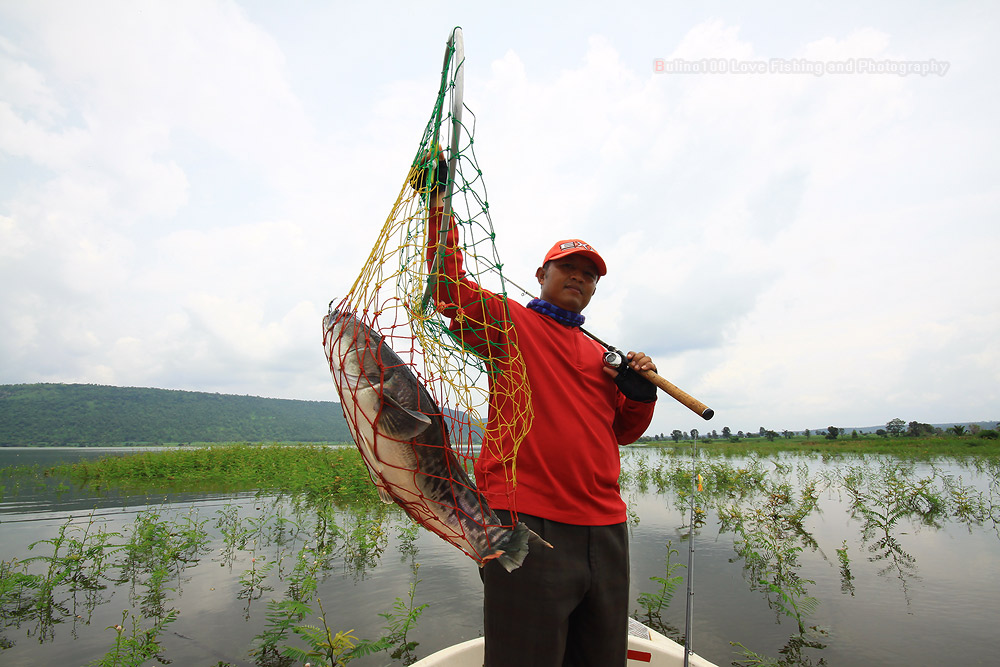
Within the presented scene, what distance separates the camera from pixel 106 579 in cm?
660

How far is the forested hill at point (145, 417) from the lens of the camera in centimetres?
7600

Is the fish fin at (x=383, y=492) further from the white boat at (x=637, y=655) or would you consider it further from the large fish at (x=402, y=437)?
the white boat at (x=637, y=655)

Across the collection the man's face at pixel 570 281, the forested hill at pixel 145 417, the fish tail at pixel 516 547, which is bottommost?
the forested hill at pixel 145 417

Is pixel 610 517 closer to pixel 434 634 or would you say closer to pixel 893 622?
pixel 434 634

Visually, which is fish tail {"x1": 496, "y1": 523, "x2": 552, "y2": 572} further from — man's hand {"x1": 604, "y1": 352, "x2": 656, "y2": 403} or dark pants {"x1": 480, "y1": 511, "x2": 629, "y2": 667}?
man's hand {"x1": 604, "y1": 352, "x2": 656, "y2": 403}

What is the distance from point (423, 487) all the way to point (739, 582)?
737 cm

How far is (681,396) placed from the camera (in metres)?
2.66

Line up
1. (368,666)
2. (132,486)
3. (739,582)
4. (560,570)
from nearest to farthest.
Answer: (560,570), (368,666), (739,582), (132,486)

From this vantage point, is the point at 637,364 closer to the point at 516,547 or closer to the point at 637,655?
the point at 516,547

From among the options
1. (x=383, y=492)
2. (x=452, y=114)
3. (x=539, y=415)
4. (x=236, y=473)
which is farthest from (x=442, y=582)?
(x=236, y=473)

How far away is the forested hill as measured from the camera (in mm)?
76000

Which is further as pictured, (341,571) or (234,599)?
(341,571)

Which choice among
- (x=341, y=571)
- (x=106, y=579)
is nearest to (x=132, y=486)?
(x=106, y=579)

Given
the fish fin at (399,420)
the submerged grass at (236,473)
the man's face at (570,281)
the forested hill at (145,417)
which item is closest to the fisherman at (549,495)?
the man's face at (570,281)
